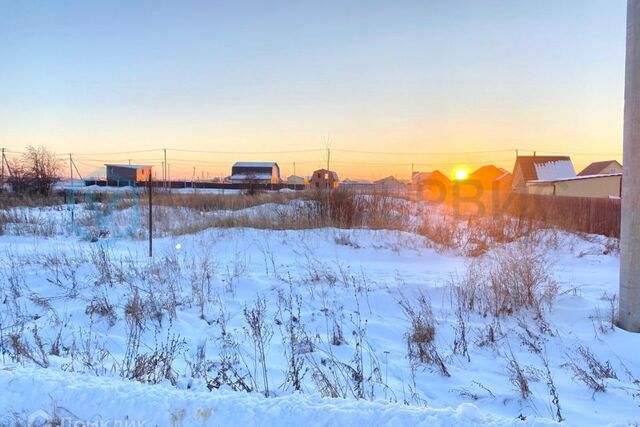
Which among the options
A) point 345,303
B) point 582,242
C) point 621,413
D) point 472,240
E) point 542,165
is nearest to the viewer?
point 621,413

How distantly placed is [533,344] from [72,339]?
4.79 meters

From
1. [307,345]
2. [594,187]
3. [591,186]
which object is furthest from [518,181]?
[307,345]

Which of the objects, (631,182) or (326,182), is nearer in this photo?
(631,182)

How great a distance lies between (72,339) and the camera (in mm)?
4066

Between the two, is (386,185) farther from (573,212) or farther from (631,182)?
(631,182)

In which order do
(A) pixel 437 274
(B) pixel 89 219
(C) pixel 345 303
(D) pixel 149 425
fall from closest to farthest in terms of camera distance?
(D) pixel 149 425 < (C) pixel 345 303 < (A) pixel 437 274 < (B) pixel 89 219

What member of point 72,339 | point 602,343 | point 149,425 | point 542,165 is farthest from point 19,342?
point 542,165

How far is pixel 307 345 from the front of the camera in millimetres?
3826

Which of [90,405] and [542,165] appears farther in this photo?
[542,165]

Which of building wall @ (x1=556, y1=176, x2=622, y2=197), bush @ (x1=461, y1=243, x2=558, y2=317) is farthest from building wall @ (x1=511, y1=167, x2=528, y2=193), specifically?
bush @ (x1=461, y1=243, x2=558, y2=317)

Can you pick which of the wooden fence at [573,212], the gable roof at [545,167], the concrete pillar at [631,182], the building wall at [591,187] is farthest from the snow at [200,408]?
the gable roof at [545,167]

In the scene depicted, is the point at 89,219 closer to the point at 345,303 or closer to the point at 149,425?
the point at 345,303

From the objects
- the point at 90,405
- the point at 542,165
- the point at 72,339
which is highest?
the point at 542,165

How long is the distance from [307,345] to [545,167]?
4131 centimetres
